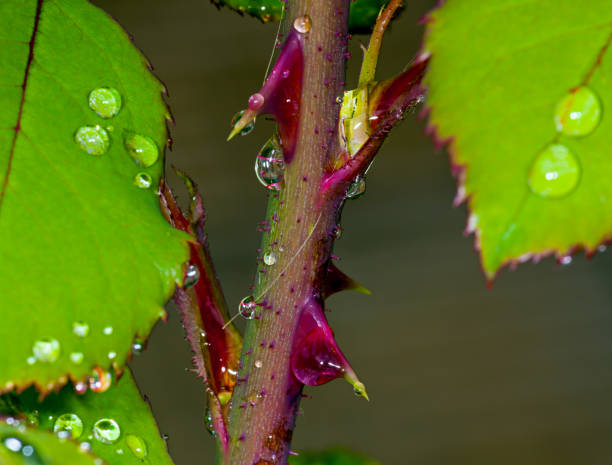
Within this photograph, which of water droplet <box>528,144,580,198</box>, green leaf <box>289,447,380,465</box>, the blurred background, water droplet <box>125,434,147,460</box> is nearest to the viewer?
water droplet <box>528,144,580,198</box>

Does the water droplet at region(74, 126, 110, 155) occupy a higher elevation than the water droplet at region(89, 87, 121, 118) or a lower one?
lower

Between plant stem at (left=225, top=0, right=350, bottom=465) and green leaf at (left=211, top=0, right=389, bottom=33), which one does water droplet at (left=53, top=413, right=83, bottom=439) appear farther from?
green leaf at (left=211, top=0, right=389, bottom=33)

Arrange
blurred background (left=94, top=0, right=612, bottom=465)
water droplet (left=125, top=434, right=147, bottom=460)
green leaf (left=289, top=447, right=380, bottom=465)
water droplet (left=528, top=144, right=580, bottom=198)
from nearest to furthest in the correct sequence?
water droplet (left=528, top=144, right=580, bottom=198) → water droplet (left=125, top=434, right=147, bottom=460) → green leaf (left=289, top=447, right=380, bottom=465) → blurred background (left=94, top=0, right=612, bottom=465)

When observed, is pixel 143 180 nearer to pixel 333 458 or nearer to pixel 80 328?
pixel 80 328

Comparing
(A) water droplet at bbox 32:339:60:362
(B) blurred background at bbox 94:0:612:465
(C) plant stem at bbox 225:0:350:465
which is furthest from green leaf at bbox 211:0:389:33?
(B) blurred background at bbox 94:0:612:465

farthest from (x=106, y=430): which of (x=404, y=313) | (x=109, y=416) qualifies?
(x=404, y=313)

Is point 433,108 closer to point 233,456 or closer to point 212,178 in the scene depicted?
point 233,456

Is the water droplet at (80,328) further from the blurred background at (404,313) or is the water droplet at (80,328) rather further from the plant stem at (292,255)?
the blurred background at (404,313)

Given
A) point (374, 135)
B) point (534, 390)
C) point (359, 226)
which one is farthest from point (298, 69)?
point (359, 226)
